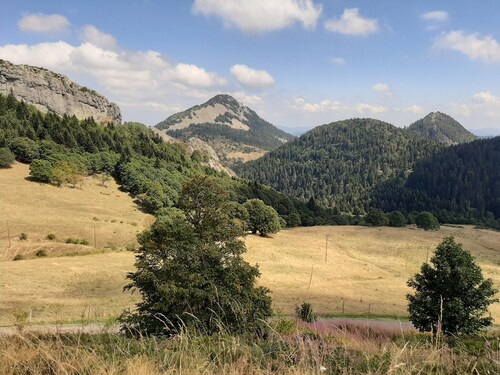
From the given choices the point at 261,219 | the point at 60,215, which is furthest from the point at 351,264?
the point at 60,215

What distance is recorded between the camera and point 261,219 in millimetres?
87812

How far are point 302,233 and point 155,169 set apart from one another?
61.6m

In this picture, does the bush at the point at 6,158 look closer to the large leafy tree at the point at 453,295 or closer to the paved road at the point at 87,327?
the paved road at the point at 87,327

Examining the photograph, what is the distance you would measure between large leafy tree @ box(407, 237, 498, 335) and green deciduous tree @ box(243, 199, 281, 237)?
6185 centimetres

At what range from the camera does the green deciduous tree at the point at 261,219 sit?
289ft

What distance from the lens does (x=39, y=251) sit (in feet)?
180

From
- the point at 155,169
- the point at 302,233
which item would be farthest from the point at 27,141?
the point at 302,233

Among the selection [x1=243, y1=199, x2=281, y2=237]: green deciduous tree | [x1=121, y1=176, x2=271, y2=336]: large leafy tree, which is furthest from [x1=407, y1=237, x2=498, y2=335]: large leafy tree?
[x1=243, y1=199, x2=281, y2=237]: green deciduous tree

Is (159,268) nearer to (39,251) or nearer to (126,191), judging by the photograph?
(39,251)

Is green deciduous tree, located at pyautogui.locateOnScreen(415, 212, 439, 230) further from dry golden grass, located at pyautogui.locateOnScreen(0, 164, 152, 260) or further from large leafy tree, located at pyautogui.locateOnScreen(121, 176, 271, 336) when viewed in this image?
large leafy tree, located at pyautogui.locateOnScreen(121, 176, 271, 336)

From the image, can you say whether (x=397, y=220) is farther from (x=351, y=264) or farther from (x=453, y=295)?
(x=453, y=295)

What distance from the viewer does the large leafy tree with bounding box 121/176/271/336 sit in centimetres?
1617

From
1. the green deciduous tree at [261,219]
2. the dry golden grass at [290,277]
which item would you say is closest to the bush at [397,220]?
the dry golden grass at [290,277]

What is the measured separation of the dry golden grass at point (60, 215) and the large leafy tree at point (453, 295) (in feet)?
166
